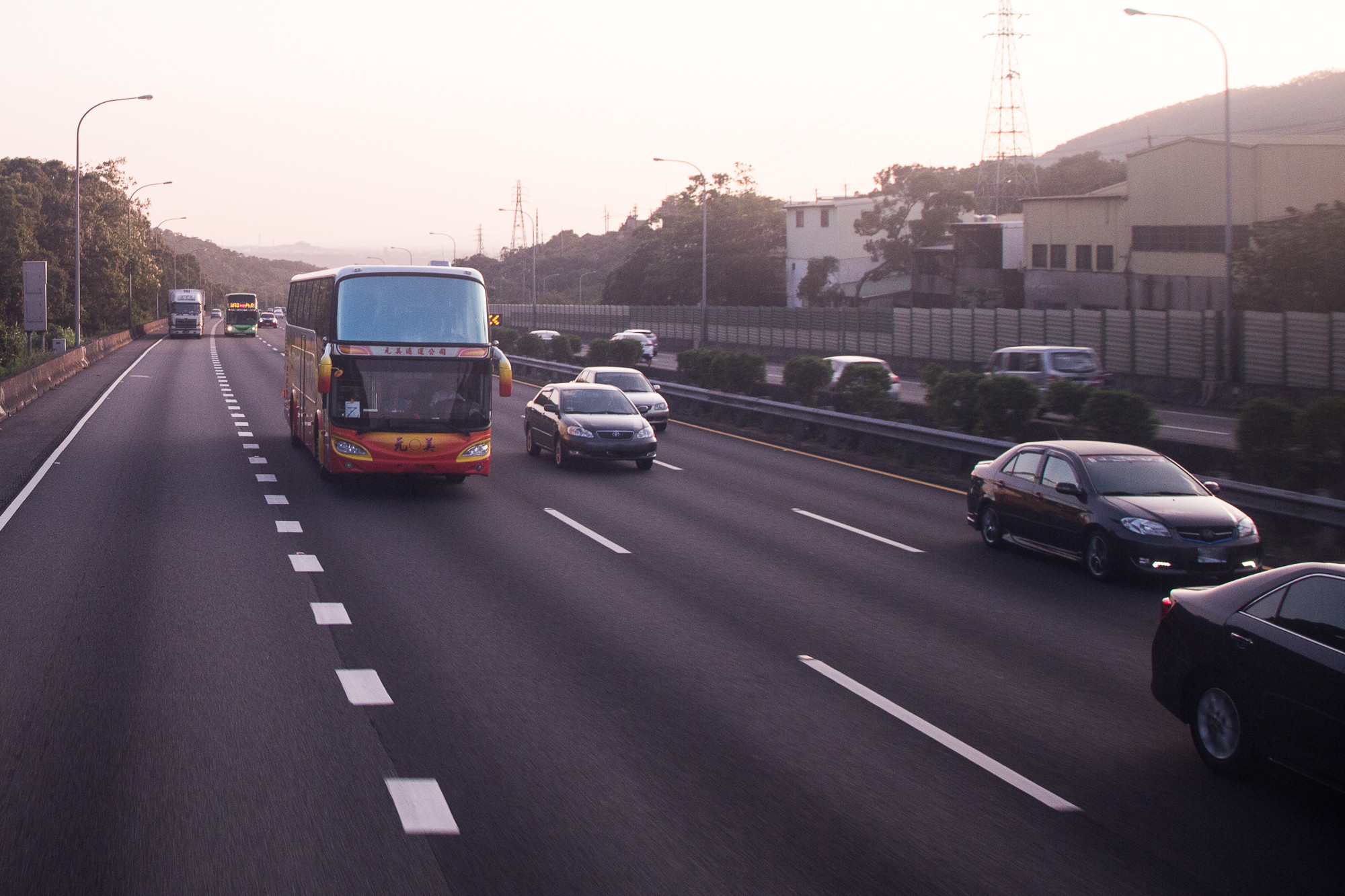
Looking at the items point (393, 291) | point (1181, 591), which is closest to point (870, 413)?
point (393, 291)

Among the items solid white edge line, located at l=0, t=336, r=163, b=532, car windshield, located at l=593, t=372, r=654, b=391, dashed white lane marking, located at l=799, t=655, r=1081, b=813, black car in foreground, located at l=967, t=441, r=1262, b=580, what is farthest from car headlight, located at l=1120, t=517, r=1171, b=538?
car windshield, located at l=593, t=372, r=654, b=391

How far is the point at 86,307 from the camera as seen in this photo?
8150cm

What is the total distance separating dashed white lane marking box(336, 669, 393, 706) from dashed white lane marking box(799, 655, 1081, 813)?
10.3 ft

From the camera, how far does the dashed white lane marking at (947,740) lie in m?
6.82

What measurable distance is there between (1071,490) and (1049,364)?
741 inches

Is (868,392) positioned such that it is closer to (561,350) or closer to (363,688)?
(363,688)

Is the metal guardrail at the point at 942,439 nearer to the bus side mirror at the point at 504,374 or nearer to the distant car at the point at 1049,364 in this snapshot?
the distant car at the point at 1049,364

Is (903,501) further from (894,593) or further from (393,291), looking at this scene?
(393,291)

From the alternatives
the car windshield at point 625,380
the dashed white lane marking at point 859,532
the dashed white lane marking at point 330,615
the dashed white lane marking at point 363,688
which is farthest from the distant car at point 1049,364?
the dashed white lane marking at point 363,688

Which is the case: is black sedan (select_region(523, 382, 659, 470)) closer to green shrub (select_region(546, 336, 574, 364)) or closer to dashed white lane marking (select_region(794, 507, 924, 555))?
dashed white lane marking (select_region(794, 507, 924, 555))

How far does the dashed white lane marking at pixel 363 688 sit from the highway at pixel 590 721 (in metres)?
0.03

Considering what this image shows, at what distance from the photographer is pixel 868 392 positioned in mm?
26203

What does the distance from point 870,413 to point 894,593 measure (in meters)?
14.1

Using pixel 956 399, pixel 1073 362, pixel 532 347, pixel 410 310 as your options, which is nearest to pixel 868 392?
pixel 956 399
